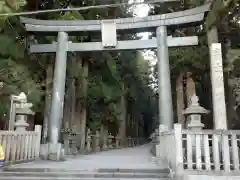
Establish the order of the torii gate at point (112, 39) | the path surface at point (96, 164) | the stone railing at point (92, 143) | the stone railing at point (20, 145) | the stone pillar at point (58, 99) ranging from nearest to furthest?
the stone railing at point (20, 145)
the path surface at point (96, 164)
the stone pillar at point (58, 99)
the torii gate at point (112, 39)
the stone railing at point (92, 143)

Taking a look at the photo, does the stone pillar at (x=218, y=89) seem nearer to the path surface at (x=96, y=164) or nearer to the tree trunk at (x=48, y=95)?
the path surface at (x=96, y=164)

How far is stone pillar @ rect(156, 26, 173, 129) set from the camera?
11.8m

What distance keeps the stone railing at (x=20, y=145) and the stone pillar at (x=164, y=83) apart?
16.4ft

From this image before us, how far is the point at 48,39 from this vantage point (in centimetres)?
1631

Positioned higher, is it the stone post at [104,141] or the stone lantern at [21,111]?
the stone lantern at [21,111]

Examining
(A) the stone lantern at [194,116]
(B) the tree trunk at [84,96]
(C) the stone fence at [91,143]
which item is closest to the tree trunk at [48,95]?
(C) the stone fence at [91,143]

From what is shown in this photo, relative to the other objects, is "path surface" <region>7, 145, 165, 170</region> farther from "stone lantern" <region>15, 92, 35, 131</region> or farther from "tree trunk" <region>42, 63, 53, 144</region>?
"tree trunk" <region>42, 63, 53, 144</region>

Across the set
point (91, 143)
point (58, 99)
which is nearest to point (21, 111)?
point (58, 99)

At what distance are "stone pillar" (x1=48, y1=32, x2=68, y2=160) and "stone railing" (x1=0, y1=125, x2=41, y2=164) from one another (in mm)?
1123

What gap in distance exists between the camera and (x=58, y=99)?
1235cm

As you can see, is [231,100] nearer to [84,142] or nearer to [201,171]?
[84,142]

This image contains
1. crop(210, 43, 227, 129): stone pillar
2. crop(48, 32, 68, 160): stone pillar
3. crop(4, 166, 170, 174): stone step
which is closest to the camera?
crop(4, 166, 170, 174): stone step

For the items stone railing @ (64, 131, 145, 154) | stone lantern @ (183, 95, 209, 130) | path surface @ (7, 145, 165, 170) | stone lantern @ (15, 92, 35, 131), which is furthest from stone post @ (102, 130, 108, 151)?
stone lantern @ (183, 95, 209, 130)

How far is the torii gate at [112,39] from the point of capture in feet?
40.7
